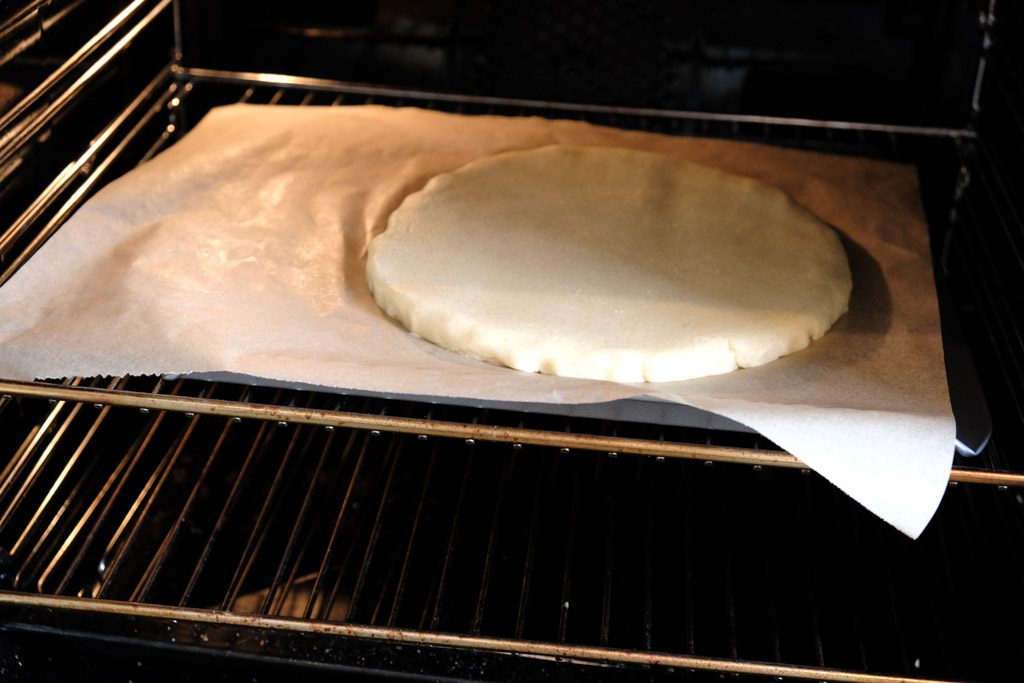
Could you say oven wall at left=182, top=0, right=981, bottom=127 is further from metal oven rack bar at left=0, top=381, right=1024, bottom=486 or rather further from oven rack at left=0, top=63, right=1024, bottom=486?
metal oven rack bar at left=0, top=381, right=1024, bottom=486

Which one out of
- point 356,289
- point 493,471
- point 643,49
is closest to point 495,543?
point 493,471

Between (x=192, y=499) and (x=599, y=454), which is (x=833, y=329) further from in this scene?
(x=192, y=499)

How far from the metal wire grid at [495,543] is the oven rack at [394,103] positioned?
0.06 meters

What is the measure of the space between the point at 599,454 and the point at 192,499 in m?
0.41

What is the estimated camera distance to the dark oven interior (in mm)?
869

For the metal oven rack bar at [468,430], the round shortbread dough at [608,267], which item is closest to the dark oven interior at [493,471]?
the metal oven rack bar at [468,430]

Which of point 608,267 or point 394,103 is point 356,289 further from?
point 394,103

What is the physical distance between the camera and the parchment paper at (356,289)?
80 centimetres

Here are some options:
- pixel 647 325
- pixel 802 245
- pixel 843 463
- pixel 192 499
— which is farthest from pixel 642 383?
pixel 192 499

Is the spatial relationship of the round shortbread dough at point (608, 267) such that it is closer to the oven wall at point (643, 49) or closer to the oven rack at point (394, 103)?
the oven rack at point (394, 103)

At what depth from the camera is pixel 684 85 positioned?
1327 millimetres

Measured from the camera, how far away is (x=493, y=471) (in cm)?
111

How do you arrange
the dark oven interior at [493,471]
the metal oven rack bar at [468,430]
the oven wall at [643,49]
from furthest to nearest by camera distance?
the oven wall at [643,49], the dark oven interior at [493,471], the metal oven rack bar at [468,430]

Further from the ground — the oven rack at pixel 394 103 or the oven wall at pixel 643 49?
the oven wall at pixel 643 49
